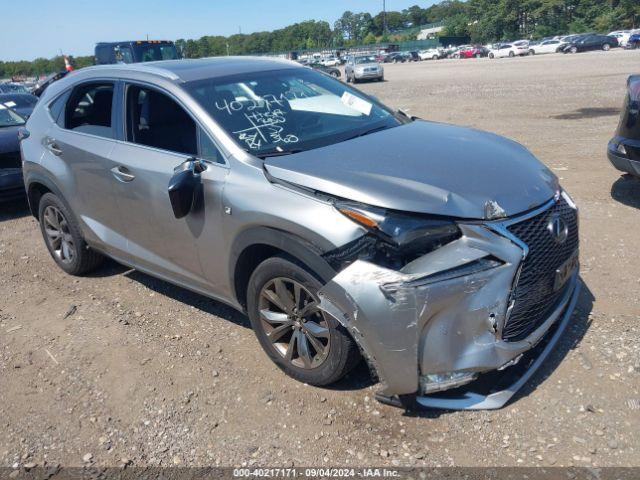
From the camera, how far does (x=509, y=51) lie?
54938 millimetres

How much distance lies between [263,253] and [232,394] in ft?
2.78

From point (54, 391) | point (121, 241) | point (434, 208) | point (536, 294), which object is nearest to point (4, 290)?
point (121, 241)

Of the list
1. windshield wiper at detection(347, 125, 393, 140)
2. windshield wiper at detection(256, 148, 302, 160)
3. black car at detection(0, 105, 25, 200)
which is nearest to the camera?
windshield wiper at detection(256, 148, 302, 160)

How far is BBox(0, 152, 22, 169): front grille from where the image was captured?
7500 mm

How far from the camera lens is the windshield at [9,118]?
829cm

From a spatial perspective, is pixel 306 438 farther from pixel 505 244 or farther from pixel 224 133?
pixel 224 133

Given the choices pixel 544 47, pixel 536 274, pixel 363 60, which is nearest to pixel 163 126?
pixel 536 274

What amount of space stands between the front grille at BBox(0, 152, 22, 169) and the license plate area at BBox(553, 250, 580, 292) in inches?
277

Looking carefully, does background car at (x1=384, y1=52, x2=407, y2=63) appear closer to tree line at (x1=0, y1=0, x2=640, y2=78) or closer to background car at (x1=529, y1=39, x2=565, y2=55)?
background car at (x1=529, y1=39, x2=565, y2=55)

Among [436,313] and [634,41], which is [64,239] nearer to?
[436,313]

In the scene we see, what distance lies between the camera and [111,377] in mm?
3625

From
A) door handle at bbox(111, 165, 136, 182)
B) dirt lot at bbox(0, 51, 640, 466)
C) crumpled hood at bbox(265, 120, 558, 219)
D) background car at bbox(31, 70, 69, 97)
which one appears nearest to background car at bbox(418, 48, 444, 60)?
background car at bbox(31, 70, 69, 97)

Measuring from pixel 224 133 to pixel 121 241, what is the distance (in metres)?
1.41

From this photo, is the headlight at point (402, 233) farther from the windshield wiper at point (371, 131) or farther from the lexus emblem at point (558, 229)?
the windshield wiper at point (371, 131)
